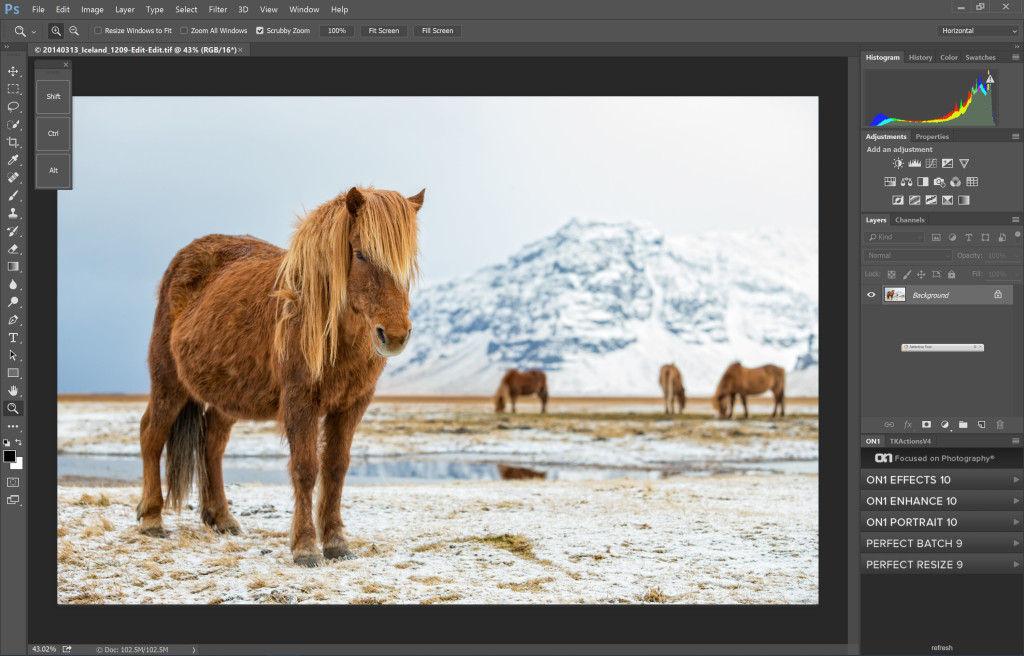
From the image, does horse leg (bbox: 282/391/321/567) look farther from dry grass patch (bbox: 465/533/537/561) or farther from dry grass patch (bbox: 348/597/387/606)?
dry grass patch (bbox: 465/533/537/561)

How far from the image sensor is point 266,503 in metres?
8.23

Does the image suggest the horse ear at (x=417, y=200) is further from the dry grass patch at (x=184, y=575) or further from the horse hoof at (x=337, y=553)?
the dry grass patch at (x=184, y=575)

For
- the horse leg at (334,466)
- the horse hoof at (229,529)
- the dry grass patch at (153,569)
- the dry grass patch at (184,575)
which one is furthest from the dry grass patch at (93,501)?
the horse leg at (334,466)

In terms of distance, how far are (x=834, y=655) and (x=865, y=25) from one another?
3749 mm

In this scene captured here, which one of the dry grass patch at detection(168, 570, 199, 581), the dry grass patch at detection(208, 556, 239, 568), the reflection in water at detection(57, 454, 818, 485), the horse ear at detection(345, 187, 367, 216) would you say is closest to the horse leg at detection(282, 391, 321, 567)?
the dry grass patch at detection(208, 556, 239, 568)

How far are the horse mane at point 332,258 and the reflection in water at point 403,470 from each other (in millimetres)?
7152

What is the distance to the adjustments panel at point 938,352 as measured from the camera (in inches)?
168

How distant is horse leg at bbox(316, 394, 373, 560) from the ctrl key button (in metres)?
2.43

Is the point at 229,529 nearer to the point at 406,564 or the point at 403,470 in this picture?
the point at 406,564

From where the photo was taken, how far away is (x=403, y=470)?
582 inches

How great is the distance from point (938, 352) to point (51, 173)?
18.2 feet

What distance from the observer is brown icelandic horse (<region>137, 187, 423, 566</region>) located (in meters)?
5.00
